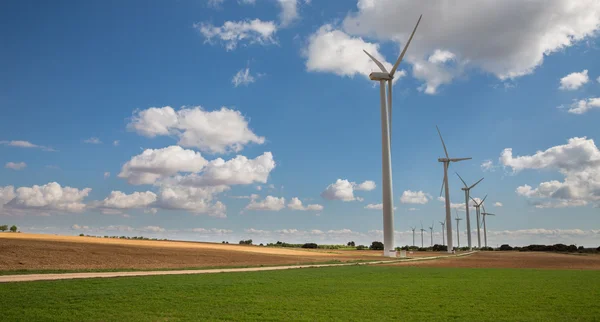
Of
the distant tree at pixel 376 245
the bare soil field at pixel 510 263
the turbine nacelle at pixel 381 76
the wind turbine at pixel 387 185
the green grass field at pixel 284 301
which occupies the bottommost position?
the green grass field at pixel 284 301

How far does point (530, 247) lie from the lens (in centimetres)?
19062

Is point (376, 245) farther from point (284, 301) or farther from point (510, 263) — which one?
point (284, 301)

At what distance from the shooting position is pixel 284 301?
19.7m

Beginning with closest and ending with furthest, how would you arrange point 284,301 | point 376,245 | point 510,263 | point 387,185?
point 284,301 → point 510,263 → point 387,185 → point 376,245

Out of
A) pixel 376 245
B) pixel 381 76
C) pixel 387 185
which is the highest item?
pixel 381 76

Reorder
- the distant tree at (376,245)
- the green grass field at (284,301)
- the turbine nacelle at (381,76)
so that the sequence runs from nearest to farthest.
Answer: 1. the green grass field at (284,301)
2. the turbine nacelle at (381,76)
3. the distant tree at (376,245)

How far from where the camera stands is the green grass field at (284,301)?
52.9 ft

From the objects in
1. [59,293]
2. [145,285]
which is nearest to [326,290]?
[145,285]

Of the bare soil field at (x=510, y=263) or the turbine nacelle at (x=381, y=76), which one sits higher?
the turbine nacelle at (x=381, y=76)

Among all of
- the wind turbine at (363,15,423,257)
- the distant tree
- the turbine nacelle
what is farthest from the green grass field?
the distant tree

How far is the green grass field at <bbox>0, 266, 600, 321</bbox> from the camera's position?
16125mm

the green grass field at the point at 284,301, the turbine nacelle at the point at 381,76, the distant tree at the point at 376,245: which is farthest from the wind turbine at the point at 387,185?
the distant tree at the point at 376,245

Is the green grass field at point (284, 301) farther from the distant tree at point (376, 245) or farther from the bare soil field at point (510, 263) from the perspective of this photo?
the distant tree at point (376, 245)

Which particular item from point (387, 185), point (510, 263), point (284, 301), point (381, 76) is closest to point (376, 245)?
point (387, 185)
